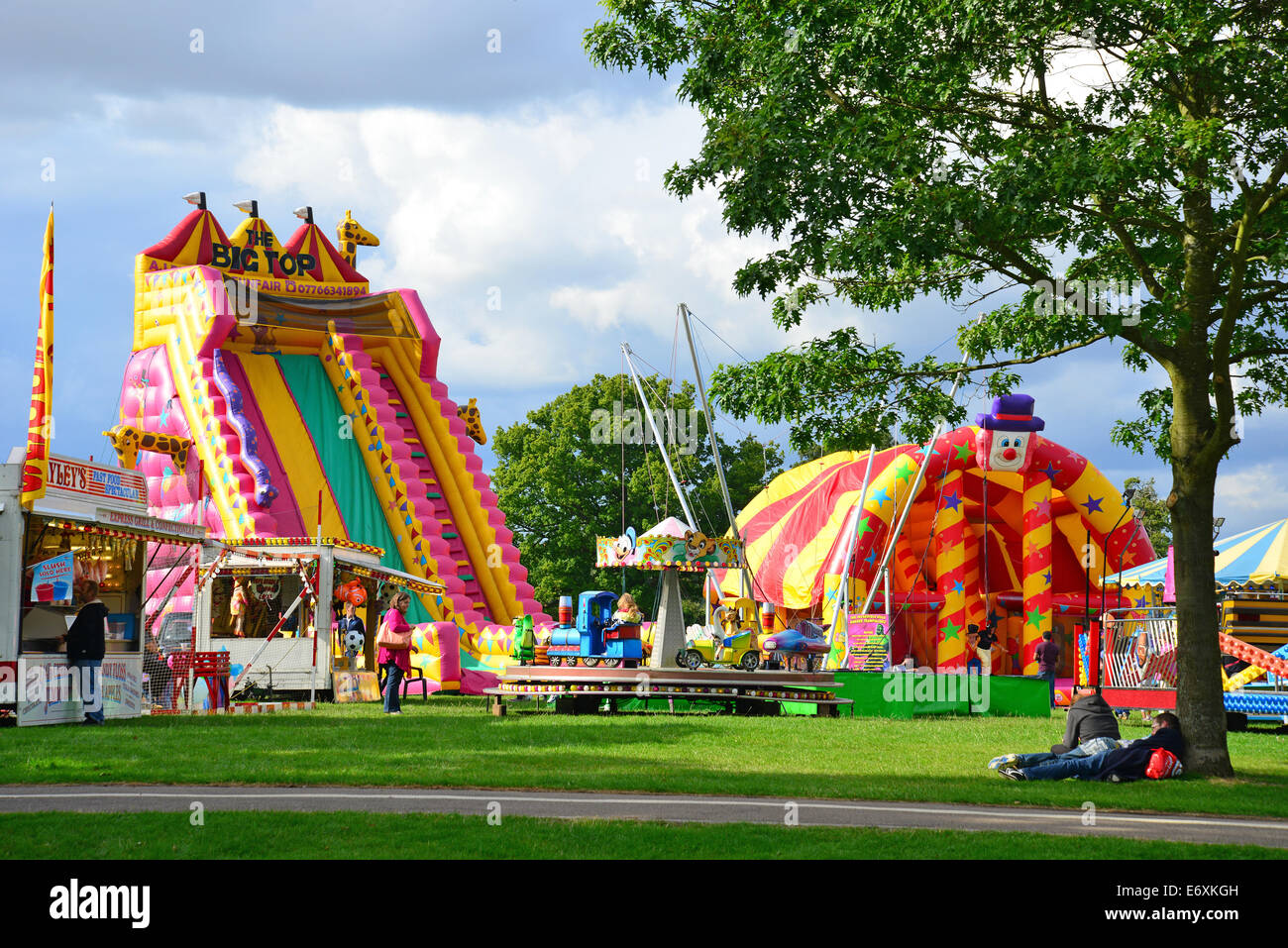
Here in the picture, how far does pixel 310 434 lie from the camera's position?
3628 centimetres

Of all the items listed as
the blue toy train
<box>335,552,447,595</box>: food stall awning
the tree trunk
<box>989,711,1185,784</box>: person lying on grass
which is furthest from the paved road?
<box>335,552,447,595</box>: food stall awning

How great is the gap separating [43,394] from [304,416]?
16743 millimetres

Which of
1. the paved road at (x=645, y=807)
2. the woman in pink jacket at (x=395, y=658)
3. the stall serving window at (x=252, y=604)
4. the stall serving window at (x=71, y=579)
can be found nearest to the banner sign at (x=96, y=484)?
the stall serving window at (x=71, y=579)

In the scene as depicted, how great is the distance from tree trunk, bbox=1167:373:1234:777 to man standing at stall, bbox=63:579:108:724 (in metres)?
13.9

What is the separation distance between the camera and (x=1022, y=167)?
13953 millimetres

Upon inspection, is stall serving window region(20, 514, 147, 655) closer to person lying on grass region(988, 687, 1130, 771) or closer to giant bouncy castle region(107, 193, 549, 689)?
giant bouncy castle region(107, 193, 549, 689)

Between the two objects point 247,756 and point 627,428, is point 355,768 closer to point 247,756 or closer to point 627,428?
point 247,756

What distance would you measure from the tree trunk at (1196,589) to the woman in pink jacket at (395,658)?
40.0 ft

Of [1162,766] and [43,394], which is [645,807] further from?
[43,394]

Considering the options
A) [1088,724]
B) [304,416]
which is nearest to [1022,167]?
[1088,724]

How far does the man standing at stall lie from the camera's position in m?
18.9

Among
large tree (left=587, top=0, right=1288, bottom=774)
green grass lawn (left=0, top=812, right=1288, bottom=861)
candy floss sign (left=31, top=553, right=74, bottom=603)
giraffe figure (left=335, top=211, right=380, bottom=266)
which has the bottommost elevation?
green grass lawn (left=0, top=812, right=1288, bottom=861)
